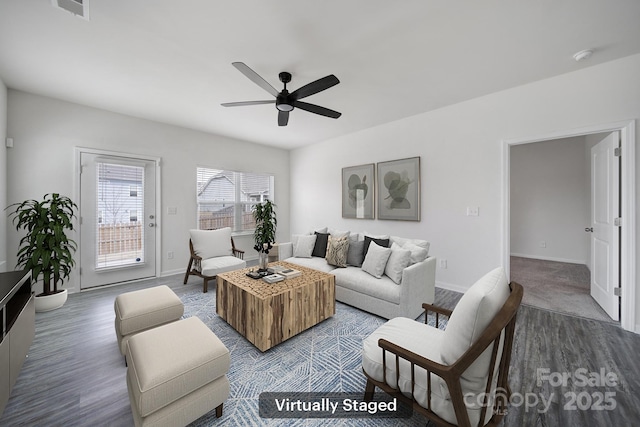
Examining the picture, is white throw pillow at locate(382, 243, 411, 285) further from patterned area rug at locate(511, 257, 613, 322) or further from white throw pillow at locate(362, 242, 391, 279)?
patterned area rug at locate(511, 257, 613, 322)

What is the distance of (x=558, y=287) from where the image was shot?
354cm

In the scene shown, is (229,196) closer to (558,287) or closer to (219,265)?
(219,265)

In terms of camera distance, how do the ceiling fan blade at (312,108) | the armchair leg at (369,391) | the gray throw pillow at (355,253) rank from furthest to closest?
the gray throw pillow at (355,253) → the ceiling fan blade at (312,108) → the armchair leg at (369,391)

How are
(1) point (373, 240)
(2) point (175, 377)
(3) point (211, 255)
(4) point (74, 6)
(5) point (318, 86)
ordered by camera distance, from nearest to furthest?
(2) point (175, 377) < (4) point (74, 6) < (5) point (318, 86) < (1) point (373, 240) < (3) point (211, 255)

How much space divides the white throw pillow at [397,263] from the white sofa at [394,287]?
1cm

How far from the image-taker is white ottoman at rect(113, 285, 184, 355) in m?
1.82

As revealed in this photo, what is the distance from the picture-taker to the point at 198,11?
70.5 inches

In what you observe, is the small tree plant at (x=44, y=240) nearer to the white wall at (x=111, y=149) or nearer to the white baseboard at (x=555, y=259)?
the white wall at (x=111, y=149)

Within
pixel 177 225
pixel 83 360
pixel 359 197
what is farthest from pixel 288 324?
pixel 177 225

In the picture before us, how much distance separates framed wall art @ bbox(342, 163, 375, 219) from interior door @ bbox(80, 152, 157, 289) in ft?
11.5

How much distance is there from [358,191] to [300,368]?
133 inches

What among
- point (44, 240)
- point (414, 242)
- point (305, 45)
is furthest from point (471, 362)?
point (44, 240)

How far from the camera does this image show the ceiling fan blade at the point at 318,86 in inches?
78.7

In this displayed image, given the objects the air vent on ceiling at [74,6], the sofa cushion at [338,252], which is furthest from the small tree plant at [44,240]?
the sofa cushion at [338,252]
